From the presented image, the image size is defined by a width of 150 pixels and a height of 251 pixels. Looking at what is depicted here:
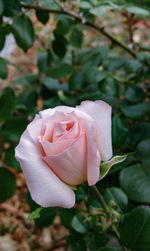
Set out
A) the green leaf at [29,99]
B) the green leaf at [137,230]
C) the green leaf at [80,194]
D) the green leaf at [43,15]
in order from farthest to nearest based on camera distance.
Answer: the green leaf at [29,99]
the green leaf at [43,15]
the green leaf at [80,194]
the green leaf at [137,230]

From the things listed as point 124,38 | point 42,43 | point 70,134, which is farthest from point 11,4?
point 124,38

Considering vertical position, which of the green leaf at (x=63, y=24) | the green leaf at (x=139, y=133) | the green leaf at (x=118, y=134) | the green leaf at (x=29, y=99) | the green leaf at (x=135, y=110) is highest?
the green leaf at (x=63, y=24)

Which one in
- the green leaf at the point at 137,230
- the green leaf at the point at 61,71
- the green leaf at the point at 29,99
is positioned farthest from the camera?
the green leaf at the point at 29,99

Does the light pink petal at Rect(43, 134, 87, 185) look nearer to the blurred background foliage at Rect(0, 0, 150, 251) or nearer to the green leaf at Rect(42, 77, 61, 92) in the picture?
the blurred background foliage at Rect(0, 0, 150, 251)

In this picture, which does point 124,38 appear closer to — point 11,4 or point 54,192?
point 11,4

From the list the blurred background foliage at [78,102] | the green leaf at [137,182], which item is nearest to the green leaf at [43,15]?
the blurred background foliage at [78,102]

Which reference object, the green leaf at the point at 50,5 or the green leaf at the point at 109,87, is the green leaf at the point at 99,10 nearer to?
the green leaf at the point at 50,5

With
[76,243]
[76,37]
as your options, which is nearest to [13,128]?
[76,243]

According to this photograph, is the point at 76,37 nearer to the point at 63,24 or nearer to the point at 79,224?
the point at 63,24
